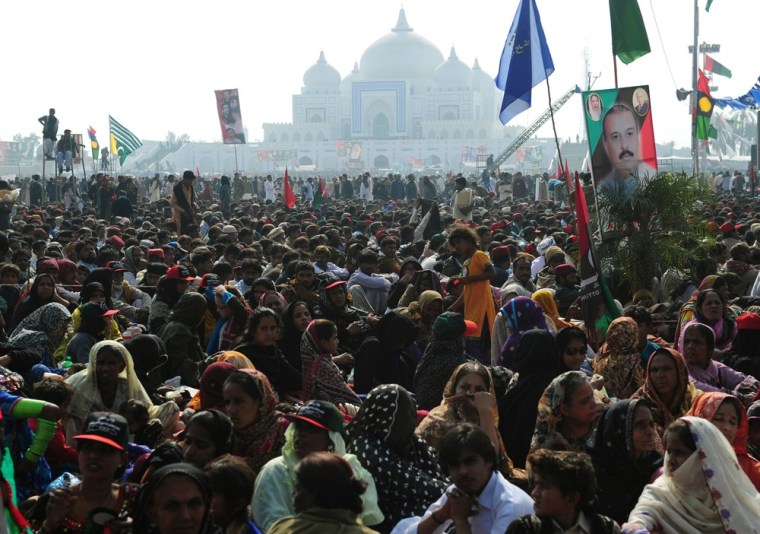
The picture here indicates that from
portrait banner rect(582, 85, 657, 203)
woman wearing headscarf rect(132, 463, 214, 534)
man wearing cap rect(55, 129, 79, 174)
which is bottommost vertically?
woman wearing headscarf rect(132, 463, 214, 534)

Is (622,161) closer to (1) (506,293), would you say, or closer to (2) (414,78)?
(1) (506,293)

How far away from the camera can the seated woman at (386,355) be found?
6.71 m

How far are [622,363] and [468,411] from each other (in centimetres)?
147

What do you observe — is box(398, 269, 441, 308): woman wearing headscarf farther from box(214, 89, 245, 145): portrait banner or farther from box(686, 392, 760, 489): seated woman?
box(214, 89, 245, 145): portrait banner

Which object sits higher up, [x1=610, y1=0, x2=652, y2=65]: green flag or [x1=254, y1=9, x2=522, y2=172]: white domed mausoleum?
[x1=254, y1=9, x2=522, y2=172]: white domed mausoleum

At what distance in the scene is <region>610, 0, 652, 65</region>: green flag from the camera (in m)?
12.3

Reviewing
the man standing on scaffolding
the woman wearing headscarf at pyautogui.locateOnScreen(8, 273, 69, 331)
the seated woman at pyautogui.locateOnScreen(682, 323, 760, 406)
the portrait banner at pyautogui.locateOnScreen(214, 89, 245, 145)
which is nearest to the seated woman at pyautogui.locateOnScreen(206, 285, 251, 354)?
the woman wearing headscarf at pyautogui.locateOnScreen(8, 273, 69, 331)

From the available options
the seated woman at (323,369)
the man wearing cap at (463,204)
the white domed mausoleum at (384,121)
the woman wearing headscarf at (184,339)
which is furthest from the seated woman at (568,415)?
the white domed mausoleum at (384,121)

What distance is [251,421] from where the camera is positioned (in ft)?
15.5

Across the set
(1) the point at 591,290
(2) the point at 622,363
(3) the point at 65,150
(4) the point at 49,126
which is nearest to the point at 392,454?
(2) the point at 622,363

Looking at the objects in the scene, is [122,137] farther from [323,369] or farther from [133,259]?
[323,369]

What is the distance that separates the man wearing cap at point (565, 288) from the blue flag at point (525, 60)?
3.19 m

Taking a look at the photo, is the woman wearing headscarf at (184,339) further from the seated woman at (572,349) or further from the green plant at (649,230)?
the green plant at (649,230)

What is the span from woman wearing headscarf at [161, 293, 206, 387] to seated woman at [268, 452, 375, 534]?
361 cm
